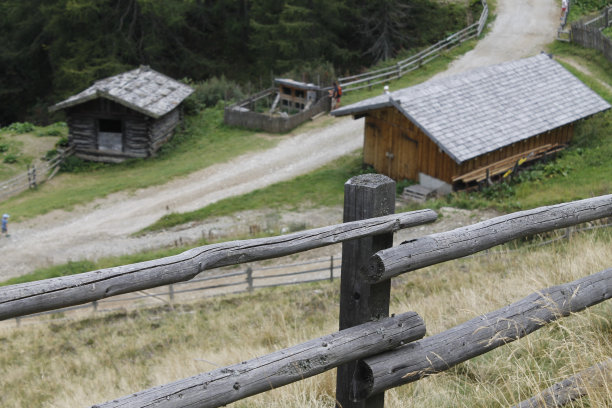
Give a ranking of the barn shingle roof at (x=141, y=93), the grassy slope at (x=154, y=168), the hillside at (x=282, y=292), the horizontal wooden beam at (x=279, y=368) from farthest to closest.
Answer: the barn shingle roof at (x=141, y=93) < the grassy slope at (x=154, y=168) < the hillside at (x=282, y=292) < the horizontal wooden beam at (x=279, y=368)

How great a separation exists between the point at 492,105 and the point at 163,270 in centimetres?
2145

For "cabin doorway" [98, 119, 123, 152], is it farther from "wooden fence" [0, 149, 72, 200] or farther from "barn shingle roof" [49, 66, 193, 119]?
"wooden fence" [0, 149, 72, 200]

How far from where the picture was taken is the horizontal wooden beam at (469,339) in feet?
13.0

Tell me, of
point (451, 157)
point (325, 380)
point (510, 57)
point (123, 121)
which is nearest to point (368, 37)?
point (510, 57)

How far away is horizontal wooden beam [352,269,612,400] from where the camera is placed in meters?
3.97

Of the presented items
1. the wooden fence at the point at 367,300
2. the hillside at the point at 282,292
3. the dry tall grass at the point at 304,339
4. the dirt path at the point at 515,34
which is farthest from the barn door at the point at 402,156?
the wooden fence at the point at 367,300

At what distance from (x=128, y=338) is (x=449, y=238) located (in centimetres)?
936

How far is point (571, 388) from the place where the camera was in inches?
159

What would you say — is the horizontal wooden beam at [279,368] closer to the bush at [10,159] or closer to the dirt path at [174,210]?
the dirt path at [174,210]

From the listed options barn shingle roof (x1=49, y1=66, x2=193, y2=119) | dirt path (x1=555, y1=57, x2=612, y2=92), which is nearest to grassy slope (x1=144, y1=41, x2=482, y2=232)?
barn shingle roof (x1=49, y1=66, x2=193, y2=119)

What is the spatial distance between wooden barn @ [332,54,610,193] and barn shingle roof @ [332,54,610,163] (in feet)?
0.11

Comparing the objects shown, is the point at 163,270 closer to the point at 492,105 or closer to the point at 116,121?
the point at 492,105

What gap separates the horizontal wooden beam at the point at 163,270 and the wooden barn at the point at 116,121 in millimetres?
26488

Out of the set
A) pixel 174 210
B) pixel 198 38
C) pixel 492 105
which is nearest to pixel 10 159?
pixel 174 210
